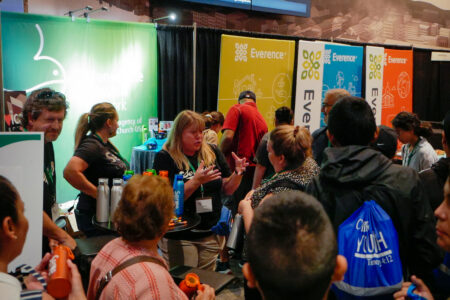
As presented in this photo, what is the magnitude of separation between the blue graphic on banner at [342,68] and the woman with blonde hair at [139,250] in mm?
5178

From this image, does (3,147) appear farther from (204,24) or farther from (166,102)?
(204,24)

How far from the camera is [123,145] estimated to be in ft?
16.7

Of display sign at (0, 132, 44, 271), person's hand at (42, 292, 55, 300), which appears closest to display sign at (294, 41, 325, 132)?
display sign at (0, 132, 44, 271)

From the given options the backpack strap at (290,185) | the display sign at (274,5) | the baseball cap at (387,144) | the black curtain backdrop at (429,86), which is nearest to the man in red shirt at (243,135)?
the baseball cap at (387,144)

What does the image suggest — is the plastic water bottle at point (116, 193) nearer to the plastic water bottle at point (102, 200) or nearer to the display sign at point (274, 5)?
the plastic water bottle at point (102, 200)

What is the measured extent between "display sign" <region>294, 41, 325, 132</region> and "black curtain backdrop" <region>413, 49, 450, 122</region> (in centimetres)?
455

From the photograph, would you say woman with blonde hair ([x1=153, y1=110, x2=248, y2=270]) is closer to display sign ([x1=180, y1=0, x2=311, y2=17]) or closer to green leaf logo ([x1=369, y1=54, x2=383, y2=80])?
display sign ([x1=180, y1=0, x2=311, y2=17])

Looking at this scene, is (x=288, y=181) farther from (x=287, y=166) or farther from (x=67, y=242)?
(x=67, y=242)

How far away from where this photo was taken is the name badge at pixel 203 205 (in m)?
2.62

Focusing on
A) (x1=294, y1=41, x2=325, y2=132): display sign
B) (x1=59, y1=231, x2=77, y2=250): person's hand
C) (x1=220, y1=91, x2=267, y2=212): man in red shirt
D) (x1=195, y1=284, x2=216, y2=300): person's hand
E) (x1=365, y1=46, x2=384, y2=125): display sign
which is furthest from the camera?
(x1=365, y1=46, x2=384, y2=125): display sign

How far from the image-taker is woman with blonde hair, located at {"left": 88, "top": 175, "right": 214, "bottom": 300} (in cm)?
127

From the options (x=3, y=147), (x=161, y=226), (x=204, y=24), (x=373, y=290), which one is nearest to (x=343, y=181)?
(x=373, y=290)

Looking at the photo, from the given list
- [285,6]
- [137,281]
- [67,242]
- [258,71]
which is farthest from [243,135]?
[285,6]

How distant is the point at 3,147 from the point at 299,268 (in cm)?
143
